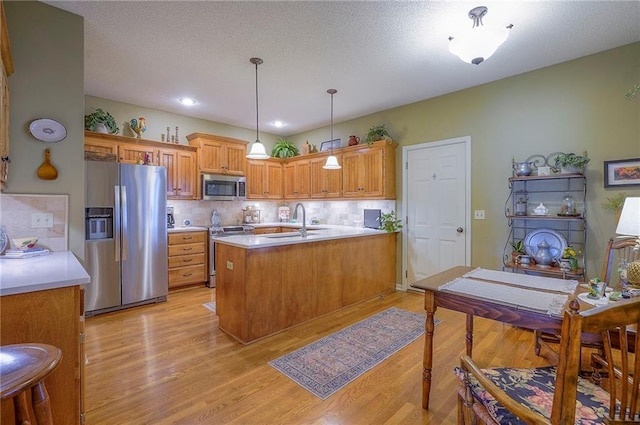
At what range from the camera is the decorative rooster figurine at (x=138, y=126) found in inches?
166

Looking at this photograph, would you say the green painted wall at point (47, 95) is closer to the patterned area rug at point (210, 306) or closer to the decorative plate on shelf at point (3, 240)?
the decorative plate on shelf at point (3, 240)

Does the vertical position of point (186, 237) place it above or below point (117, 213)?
below

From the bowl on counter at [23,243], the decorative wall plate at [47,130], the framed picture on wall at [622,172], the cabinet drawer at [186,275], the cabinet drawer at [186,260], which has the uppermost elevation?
the decorative wall plate at [47,130]

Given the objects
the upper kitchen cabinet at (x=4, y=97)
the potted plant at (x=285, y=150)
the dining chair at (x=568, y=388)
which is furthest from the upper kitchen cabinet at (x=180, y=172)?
the dining chair at (x=568, y=388)

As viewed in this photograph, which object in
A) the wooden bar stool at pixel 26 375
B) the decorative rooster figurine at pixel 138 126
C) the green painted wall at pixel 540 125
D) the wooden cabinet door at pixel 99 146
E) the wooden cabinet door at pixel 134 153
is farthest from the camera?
the decorative rooster figurine at pixel 138 126

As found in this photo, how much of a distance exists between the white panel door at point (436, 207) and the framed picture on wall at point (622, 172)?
133 cm

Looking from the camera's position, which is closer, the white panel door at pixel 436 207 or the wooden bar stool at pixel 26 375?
the wooden bar stool at pixel 26 375

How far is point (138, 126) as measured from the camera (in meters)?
4.24

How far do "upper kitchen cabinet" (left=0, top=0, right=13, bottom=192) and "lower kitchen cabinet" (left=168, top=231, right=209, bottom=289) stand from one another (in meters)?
2.34

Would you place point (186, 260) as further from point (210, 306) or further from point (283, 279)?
point (283, 279)

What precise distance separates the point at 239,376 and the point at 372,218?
317 cm

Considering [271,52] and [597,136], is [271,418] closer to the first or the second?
[271,52]

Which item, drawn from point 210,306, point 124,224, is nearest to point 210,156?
point 124,224

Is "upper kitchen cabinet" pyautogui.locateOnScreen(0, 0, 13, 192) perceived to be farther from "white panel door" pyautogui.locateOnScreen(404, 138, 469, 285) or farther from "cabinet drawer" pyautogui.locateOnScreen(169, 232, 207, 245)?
"white panel door" pyautogui.locateOnScreen(404, 138, 469, 285)
